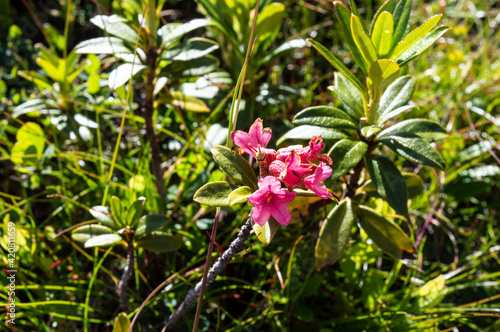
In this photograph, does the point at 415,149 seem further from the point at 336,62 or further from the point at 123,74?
the point at 123,74

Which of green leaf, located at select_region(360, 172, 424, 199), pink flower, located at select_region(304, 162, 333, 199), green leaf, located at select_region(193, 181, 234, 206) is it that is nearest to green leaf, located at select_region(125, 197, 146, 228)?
green leaf, located at select_region(193, 181, 234, 206)

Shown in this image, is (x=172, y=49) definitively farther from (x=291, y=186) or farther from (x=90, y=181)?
(x=291, y=186)

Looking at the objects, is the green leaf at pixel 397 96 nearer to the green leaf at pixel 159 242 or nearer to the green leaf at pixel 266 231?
the green leaf at pixel 266 231

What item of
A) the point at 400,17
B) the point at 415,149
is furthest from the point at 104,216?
the point at 400,17

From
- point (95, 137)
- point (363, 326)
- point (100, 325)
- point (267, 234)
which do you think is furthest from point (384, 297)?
point (95, 137)

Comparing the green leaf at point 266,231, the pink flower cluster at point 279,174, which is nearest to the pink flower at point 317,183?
the pink flower cluster at point 279,174
